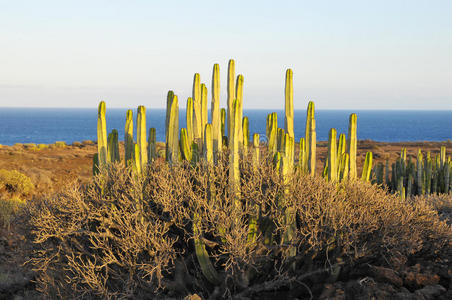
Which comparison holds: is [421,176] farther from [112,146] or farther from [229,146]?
[112,146]

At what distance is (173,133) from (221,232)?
8.00ft

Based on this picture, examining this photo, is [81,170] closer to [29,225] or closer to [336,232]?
[29,225]

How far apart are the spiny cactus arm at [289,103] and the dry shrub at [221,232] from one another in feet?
3.96

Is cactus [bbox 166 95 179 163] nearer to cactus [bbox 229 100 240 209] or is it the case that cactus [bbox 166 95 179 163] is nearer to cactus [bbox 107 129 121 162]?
cactus [bbox 107 129 121 162]

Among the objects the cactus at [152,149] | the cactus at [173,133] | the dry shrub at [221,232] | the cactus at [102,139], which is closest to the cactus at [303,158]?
the dry shrub at [221,232]

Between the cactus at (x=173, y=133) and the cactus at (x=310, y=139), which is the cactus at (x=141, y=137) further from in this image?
the cactus at (x=310, y=139)

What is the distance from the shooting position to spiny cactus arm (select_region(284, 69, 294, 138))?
8.02 m

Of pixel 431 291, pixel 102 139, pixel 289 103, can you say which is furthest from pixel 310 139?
pixel 102 139

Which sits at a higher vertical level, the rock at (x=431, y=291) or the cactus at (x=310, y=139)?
the cactus at (x=310, y=139)

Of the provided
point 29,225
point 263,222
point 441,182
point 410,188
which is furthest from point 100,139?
point 441,182

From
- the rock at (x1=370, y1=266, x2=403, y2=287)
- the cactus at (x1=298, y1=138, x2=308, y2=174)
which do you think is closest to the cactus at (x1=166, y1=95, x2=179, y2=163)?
the cactus at (x1=298, y1=138, x2=308, y2=174)

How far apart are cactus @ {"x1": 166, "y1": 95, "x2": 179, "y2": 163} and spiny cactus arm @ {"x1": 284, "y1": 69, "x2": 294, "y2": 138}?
2.05 m

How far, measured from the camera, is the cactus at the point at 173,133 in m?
7.85

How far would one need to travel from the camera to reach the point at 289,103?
317 inches
